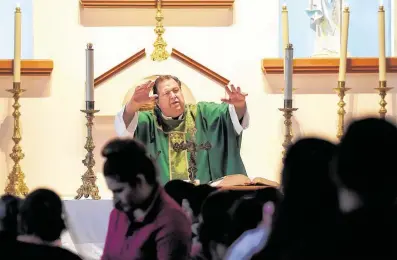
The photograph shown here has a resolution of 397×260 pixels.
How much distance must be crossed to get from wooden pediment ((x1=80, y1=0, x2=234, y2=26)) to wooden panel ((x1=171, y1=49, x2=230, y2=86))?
0.26 meters

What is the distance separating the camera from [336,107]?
6.65 metres

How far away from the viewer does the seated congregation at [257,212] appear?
196 centimetres

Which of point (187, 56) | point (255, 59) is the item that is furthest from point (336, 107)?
point (187, 56)

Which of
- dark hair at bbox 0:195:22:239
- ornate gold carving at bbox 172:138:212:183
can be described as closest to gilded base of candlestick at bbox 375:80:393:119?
ornate gold carving at bbox 172:138:212:183

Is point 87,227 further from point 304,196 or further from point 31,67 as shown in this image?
point 304,196

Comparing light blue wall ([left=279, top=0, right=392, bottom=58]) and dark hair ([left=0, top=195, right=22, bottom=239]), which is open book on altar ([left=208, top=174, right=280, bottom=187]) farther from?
light blue wall ([left=279, top=0, right=392, bottom=58])

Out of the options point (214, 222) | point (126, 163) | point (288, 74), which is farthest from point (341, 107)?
point (126, 163)

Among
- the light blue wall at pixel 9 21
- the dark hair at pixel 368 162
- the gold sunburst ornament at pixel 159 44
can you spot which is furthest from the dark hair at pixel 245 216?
the light blue wall at pixel 9 21

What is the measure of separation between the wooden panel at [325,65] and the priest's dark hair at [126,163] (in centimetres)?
369

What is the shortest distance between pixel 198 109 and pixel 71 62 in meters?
1.08

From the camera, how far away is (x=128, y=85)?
647cm

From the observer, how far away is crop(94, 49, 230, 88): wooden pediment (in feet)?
21.1

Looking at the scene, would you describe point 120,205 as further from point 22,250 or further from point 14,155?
point 14,155

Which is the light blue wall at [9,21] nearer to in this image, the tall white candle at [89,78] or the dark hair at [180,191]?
the tall white candle at [89,78]
